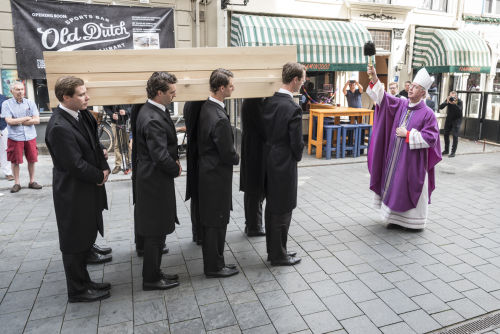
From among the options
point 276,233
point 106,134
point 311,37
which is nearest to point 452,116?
point 311,37

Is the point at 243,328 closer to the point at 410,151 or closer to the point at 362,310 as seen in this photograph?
the point at 362,310

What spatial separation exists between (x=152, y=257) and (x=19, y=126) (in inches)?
187

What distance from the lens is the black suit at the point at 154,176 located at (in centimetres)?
308

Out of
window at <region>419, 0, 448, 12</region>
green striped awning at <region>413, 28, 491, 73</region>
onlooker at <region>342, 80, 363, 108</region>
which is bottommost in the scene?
onlooker at <region>342, 80, 363, 108</region>

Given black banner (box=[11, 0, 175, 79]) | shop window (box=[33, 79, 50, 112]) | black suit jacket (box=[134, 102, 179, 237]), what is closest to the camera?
black suit jacket (box=[134, 102, 179, 237])

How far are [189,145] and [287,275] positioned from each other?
62.3 inches

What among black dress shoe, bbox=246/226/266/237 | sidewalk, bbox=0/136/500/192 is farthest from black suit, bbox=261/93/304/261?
sidewalk, bbox=0/136/500/192

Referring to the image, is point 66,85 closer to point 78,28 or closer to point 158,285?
point 158,285

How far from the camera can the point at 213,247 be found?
3.59 metres

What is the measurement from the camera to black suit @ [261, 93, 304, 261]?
11.7 feet

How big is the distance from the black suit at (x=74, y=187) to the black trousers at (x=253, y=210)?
5.98 feet

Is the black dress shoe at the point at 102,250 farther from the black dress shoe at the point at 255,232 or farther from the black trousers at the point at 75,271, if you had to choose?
the black dress shoe at the point at 255,232

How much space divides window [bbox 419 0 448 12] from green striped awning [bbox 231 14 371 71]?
3.36 meters

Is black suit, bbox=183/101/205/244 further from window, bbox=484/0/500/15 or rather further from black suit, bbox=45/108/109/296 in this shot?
window, bbox=484/0/500/15
